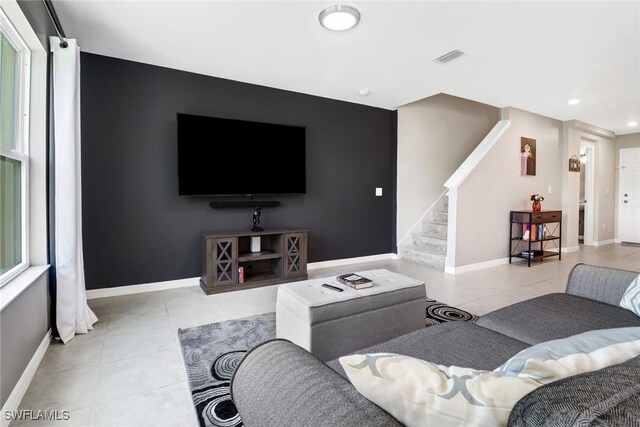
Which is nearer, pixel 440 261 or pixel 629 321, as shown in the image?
pixel 629 321

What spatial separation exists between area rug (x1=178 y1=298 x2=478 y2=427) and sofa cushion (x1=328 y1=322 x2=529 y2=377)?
0.69 meters

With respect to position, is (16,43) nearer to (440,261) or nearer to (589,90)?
(440,261)

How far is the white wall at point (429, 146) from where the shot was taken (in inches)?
198

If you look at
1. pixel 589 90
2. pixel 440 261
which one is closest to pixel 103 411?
pixel 440 261

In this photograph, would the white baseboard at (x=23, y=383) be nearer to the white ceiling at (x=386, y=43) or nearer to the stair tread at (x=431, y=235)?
the white ceiling at (x=386, y=43)

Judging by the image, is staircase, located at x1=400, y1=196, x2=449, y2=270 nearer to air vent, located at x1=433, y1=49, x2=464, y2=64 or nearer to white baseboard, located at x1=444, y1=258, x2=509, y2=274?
white baseboard, located at x1=444, y1=258, x2=509, y2=274

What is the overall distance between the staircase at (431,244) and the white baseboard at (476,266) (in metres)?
0.17

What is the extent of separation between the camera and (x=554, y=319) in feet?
5.27

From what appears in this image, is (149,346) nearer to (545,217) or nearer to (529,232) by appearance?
(529,232)

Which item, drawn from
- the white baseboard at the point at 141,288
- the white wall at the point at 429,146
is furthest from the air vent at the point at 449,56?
the white baseboard at the point at 141,288

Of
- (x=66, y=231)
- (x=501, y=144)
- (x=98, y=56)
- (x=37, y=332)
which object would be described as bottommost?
(x=37, y=332)

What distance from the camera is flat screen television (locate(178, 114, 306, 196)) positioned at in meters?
3.40

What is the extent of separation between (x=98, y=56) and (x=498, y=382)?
3.86 m

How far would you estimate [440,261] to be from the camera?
4.45 metres
